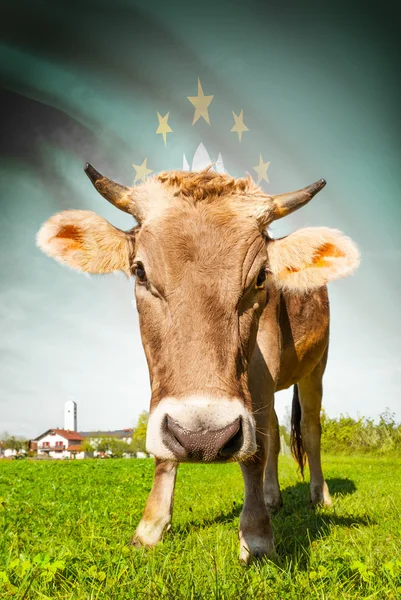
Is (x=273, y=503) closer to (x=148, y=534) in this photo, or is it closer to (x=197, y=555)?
(x=148, y=534)

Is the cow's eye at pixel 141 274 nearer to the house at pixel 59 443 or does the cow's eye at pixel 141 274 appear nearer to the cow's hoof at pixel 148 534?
the cow's hoof at pixel 148 534

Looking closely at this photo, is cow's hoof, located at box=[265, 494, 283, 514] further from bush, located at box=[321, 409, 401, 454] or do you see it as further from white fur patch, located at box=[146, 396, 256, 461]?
bush, located at box=[321, 409, 401, 454]

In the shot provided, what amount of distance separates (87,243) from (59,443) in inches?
5088

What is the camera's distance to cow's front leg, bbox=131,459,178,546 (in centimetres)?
493

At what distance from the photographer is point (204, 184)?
177 inches

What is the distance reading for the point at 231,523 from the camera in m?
5.76

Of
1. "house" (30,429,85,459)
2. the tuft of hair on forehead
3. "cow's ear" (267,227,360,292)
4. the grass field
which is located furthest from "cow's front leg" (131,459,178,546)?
"house" (30,429,85,459)

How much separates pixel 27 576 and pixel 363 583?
203 cm

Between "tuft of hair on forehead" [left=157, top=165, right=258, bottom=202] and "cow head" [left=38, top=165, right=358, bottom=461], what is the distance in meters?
0.01

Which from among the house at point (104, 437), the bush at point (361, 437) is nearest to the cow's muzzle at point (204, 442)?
the bush at point (361, 437)

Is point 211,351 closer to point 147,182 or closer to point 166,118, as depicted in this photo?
point 147,182

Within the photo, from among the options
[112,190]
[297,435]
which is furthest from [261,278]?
[297,435]

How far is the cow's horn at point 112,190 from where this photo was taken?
4.76m

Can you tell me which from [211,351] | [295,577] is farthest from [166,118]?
[295,577]
